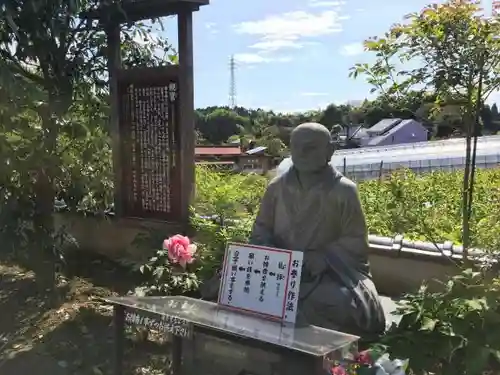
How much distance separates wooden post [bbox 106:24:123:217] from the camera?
585 centimetres

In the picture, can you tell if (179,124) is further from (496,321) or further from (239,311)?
(496,321)

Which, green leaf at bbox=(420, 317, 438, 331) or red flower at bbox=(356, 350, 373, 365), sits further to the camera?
green leaf at bbox=(420, 317, 438, 331)

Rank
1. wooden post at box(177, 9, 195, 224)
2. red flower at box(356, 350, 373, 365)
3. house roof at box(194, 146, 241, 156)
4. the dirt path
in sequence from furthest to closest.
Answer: house roof at box(194, 146, 241, 156), wooden post at box(177, 9, 195, 224), the dirt path, red flower at box(356, 350, 373, 365)

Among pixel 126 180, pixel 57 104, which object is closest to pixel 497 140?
pixel 126 180

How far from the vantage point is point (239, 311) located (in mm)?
3021

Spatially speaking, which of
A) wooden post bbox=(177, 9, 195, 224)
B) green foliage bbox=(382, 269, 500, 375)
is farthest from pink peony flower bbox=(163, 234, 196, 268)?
green foliage bbox=(382, 269, 500, 375)

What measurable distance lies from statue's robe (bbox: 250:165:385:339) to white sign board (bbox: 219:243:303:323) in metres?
0.32

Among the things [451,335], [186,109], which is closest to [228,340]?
Answer: [451,335]

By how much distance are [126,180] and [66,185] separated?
27.0 inches

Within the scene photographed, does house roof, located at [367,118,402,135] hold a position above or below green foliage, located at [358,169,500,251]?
above

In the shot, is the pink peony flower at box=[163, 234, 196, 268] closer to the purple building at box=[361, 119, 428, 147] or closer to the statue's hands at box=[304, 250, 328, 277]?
the statue's hands at box=[304, 250, 328, 277]

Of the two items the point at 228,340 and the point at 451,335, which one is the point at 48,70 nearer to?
the point at 228,340

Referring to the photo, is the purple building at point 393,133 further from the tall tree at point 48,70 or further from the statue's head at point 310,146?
the statue's head at point 310,146

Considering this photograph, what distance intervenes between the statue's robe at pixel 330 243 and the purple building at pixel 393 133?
60.8 feet
